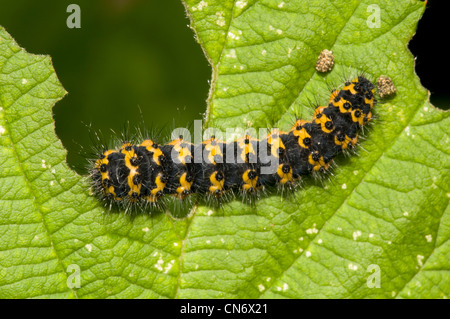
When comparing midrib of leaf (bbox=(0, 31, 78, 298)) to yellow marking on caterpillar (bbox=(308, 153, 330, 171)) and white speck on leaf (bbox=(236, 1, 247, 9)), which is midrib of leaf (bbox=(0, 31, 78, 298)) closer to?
white speck on leaf (bbox=(236, 1, 247, 9))

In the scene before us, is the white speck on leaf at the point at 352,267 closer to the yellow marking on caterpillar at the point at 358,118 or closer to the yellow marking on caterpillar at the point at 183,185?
the yellow marking on caterpillar at the point at 358,118

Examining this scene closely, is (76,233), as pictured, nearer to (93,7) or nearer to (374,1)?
(93,7)

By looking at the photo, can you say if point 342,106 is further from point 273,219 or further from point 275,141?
point 273,219

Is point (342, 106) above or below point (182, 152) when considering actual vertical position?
above
